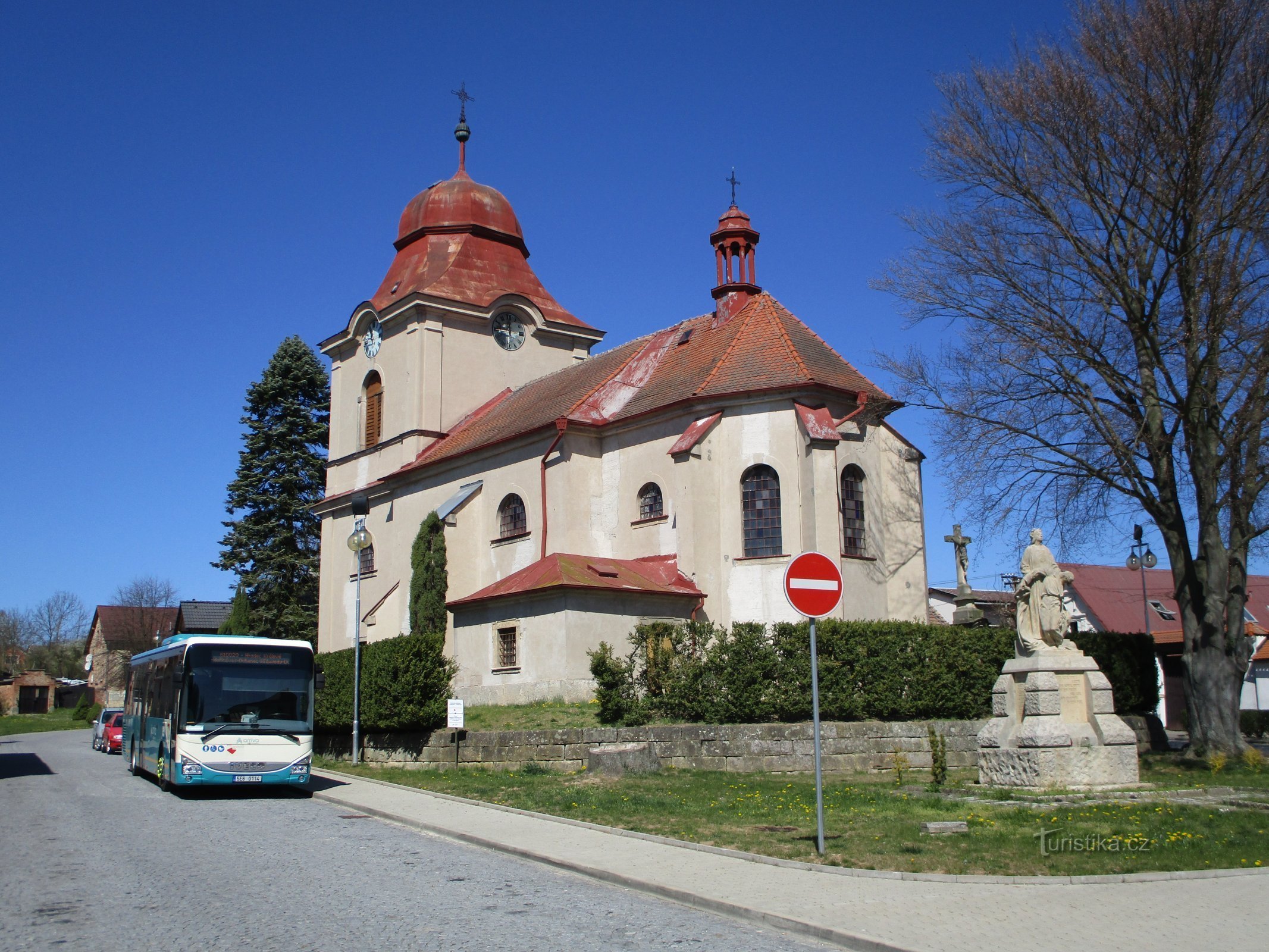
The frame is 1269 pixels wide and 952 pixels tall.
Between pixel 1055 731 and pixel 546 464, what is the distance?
17.8 metres

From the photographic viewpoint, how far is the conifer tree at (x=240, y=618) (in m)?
42.2

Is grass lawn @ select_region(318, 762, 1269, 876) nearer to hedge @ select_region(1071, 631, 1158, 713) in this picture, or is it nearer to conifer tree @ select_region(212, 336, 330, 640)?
hedge @ select_region(1071, 631, 1158, 713)

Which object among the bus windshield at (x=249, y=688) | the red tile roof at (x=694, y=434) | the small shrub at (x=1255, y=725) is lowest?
the small shrub at (x=1255, y=725)

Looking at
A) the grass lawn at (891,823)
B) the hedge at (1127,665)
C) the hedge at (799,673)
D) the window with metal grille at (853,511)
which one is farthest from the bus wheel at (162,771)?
the hedge at (1127,665)

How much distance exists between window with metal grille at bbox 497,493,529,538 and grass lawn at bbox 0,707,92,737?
33.2 m

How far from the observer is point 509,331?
3759 cm

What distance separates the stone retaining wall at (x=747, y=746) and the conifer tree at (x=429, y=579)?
11.1 meters

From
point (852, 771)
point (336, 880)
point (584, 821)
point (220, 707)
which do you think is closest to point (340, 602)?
point (220, 707)

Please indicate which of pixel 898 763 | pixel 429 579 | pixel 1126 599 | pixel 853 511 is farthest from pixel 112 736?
pixel 1126 599

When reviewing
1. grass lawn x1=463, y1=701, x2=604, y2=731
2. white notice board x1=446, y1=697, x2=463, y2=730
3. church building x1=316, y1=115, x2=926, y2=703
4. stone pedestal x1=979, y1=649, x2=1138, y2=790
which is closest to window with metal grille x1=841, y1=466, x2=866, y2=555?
church building x1=316, y1=115, x2=926, y2=703

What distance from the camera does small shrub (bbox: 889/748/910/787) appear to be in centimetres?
1434

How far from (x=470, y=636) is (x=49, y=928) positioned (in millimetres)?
20127

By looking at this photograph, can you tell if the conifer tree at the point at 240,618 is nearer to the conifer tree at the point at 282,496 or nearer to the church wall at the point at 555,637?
the conifer tree at the point at 282,496

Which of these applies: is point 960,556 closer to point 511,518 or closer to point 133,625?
point 511,518
